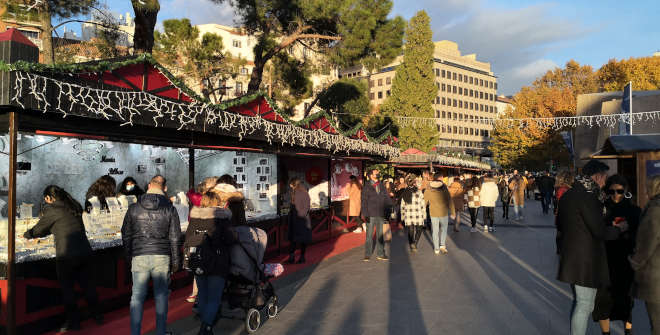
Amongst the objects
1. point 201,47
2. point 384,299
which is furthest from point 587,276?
point 201,47

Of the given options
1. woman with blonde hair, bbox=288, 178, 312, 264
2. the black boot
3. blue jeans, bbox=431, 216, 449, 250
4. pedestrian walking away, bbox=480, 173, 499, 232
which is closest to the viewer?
the black boot

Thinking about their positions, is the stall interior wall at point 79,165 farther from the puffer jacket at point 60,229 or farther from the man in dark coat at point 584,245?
the man in dark coat at point 584,245

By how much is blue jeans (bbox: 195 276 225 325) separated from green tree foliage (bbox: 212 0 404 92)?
12513 millimetres

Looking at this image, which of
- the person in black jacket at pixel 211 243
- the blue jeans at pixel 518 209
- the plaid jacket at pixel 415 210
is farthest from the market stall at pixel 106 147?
the blue jeans at pixel 518 209

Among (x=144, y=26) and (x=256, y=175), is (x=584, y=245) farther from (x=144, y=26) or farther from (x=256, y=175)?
(x=144, y=26)

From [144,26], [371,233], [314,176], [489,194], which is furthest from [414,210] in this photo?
[144,26]

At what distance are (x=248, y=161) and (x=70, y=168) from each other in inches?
150

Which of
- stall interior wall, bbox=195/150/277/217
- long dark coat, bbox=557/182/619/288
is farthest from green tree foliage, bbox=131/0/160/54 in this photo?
long dark coat, bbox=557/182/619/288

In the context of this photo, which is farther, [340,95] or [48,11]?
[340,95]

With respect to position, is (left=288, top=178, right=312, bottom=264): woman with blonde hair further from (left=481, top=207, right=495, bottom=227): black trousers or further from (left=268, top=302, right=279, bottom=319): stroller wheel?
(left=481, top=207, right=495, bottom=227): black trousers

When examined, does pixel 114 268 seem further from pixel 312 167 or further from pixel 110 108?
pixel 312 167

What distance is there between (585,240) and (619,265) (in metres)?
0.77

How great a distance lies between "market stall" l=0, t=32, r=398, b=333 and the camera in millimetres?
4508

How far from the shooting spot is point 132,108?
5383 mm
